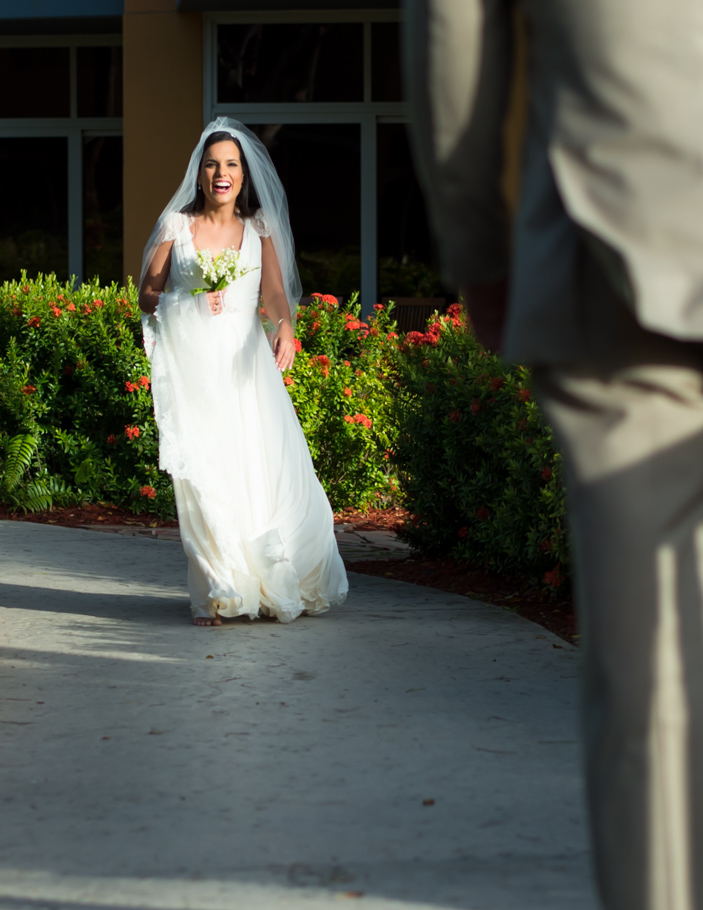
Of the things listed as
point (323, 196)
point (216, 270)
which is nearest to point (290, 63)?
point (323, 196)

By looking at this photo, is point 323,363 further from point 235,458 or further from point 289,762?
point 289,762

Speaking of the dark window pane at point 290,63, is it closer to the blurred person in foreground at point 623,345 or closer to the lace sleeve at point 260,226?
the lace sleeve at point 260,226

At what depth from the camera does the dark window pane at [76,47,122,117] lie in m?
14.4

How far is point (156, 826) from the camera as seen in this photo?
9.46 ft

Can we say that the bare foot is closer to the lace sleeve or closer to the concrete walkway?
the concrete walkway

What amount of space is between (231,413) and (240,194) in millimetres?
1046

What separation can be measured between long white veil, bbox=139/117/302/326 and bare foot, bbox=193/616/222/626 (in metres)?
1.47

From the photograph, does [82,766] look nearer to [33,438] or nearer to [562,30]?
[562,30]

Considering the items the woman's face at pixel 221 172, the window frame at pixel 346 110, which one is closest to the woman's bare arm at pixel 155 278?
the woman's face at pixel 221 172

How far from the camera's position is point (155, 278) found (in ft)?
17.8

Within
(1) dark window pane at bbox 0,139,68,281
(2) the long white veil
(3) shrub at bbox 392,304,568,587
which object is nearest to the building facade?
(1) dark window pane at bbox 0,139,68,281

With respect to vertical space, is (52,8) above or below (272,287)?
above

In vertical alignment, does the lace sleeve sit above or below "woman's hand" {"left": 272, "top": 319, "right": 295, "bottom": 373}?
above

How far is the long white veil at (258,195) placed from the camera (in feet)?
17.9
